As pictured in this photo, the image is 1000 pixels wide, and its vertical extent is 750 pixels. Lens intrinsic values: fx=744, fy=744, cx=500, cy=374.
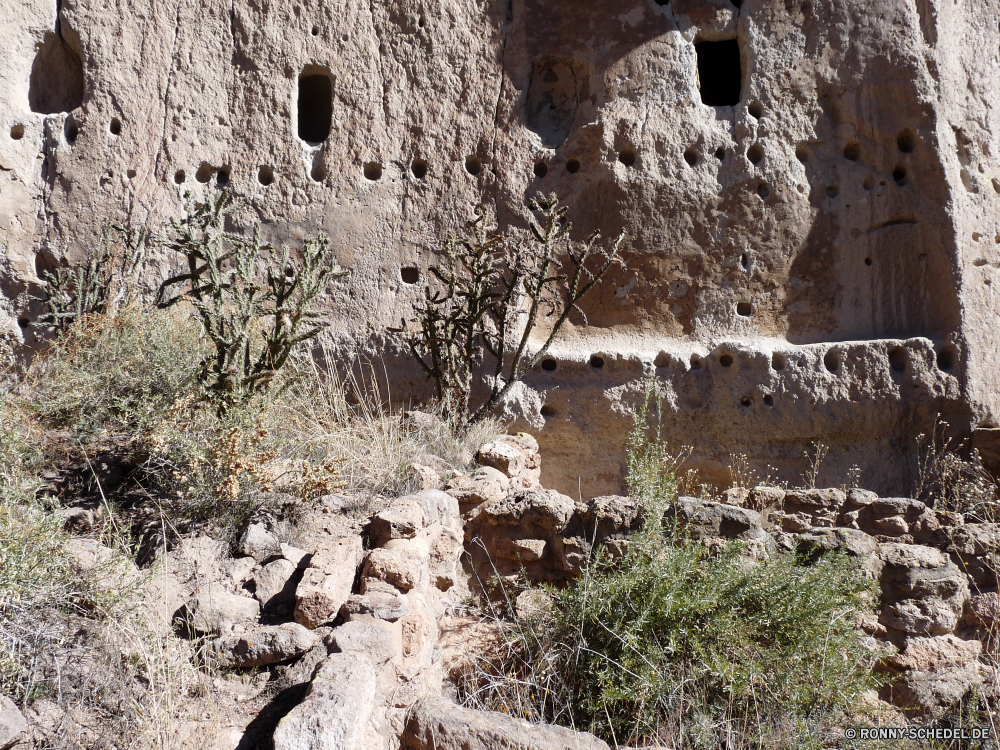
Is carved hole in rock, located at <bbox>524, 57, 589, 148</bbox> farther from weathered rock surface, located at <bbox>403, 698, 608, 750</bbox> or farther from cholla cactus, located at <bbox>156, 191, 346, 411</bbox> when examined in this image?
weathered rock surface, located at <bbox>403, 698, 608, 750</bbox>

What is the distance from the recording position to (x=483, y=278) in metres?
5.68

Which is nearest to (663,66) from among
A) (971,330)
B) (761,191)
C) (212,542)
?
(761,191)

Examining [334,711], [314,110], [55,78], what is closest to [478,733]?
[334,711]

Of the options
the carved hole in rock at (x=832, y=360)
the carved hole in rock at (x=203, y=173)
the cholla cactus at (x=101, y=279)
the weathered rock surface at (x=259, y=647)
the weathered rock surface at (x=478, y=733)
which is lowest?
the weathered rock surface at (x=478, y=733)

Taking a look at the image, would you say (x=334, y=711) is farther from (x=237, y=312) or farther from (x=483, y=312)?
(x=483, y=312)

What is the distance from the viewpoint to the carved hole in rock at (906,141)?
675 centimetres

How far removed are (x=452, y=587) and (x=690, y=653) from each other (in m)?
1.14

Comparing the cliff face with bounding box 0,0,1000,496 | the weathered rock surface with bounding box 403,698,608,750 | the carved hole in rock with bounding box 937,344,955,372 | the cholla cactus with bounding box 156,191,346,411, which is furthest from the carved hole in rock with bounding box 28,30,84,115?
the carved hole in rock with bounding box 937,344,955,372

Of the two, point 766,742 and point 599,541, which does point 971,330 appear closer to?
point 599,541

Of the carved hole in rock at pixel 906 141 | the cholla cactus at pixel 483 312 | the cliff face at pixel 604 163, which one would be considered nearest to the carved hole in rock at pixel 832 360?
the cliff face at pixel 604 163

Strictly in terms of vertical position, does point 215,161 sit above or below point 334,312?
above

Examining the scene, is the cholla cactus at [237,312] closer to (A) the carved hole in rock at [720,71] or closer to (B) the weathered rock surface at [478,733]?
(B) the weathered rock surface at [478,733]

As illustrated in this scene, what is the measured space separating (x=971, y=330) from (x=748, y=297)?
184 cm

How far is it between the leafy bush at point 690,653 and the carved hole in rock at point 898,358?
3955 millimetres
